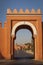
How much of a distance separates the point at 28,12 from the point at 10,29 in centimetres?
310

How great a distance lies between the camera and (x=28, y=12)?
94.0 ft

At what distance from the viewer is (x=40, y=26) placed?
1135 inches

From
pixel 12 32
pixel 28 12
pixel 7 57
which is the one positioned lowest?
pixel 7 57

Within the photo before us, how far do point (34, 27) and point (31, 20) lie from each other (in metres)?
0.96

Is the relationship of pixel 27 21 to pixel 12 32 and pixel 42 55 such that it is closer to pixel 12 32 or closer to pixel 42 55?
pixel 12 32

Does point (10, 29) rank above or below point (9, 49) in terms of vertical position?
above

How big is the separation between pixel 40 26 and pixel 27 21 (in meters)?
1.78

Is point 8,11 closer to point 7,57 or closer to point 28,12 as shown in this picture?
point 28,12

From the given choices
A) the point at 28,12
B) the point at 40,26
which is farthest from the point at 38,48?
the point at 28,12

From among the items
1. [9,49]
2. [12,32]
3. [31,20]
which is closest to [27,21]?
[31,20]

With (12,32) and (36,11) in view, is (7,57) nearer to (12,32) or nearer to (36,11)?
(12,32)

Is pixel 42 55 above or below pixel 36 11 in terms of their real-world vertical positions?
below

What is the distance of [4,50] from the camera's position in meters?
29.3

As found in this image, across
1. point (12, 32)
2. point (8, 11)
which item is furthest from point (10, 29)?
point (8, 11)
